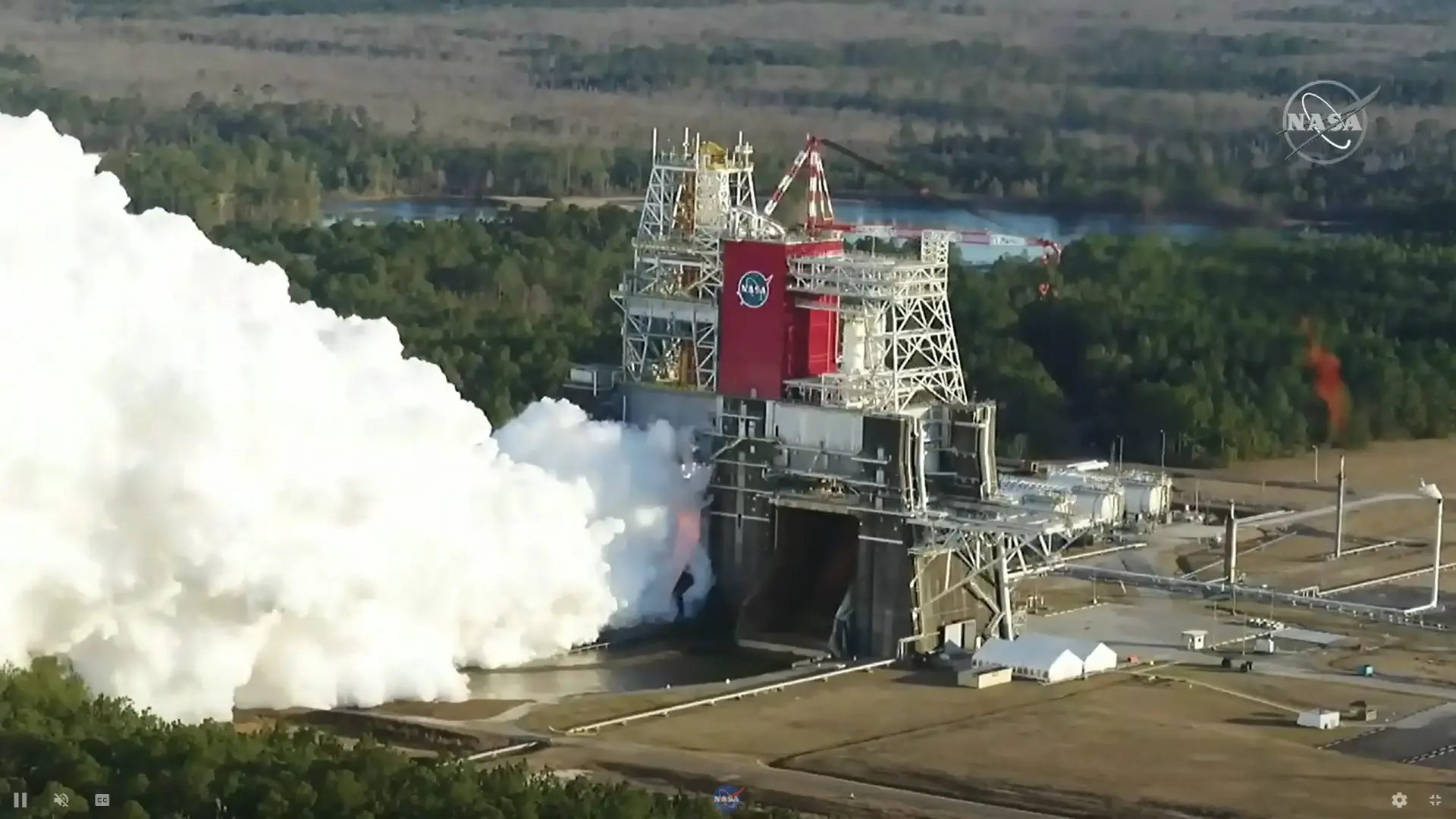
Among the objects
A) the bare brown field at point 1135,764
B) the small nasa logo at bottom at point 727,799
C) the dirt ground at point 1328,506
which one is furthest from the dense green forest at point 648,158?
the small nasa logo at bottom at point 727,799

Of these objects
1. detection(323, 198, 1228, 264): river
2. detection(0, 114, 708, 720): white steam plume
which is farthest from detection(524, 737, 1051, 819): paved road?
detection(323, 198, 1228, 264): river

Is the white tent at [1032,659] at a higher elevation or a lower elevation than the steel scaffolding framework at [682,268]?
lower

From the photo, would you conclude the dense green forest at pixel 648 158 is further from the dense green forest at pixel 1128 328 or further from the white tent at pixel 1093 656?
the white tent at pixel 1093 656

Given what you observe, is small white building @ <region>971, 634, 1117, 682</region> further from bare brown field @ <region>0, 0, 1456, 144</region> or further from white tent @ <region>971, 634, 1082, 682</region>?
bare brown field @ <region>0, 0, 1456, 144</region>

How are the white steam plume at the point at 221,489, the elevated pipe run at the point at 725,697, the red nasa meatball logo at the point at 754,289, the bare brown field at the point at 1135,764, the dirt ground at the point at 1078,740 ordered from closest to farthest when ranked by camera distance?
1. the bare brown field at the point at 1135,764
2. the dirt ground at the point at 1078,740
3. the white steam plume at the point at 221,489
4. the elevated pipe run at the point at 725,697
5. the red nasa meatball logo at the point at 754,289

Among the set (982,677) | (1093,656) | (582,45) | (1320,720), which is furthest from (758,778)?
(582,45)
